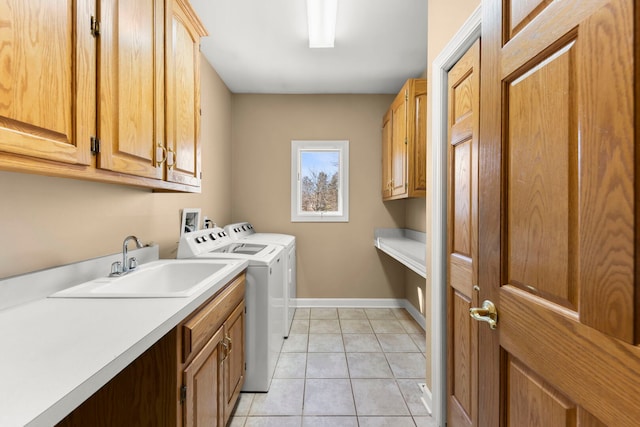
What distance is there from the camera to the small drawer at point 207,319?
105 centimetres

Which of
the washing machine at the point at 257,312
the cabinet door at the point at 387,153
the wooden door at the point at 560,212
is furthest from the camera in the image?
the cabinet door at the point at 387,153

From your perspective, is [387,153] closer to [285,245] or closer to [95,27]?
[285,245]

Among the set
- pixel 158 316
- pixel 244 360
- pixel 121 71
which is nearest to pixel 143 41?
pixel 121 71

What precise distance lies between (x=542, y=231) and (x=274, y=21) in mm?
2417

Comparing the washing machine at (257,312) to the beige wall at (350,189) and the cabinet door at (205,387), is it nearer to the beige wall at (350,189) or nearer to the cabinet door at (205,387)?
the cabinet door at (205,387)

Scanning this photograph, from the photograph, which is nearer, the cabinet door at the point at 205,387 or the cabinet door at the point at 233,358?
the cabinet door at the point at 205,387

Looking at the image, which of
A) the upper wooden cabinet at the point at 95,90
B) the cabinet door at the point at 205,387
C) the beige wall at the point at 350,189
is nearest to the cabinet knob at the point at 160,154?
the upper wooden cabinet at the point at 95,90

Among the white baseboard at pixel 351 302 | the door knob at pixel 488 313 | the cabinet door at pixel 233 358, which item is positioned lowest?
the white baseboard at pixel 351 302

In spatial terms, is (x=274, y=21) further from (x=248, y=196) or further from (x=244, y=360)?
(x=244, y=360)

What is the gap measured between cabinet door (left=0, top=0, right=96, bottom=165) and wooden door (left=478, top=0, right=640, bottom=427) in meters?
1.27

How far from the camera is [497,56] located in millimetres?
841

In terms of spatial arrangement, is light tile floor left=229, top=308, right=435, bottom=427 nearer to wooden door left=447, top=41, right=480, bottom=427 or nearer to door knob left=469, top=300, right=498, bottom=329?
wooden door left=447, top=41, right=480, bottom=427

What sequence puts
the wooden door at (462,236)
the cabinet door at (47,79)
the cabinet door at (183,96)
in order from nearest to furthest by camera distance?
the cabinet door at (47,79)
the wooden door at (462,236)
the cabinet door at (183,96)

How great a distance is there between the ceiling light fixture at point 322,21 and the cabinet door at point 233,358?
2.06m
